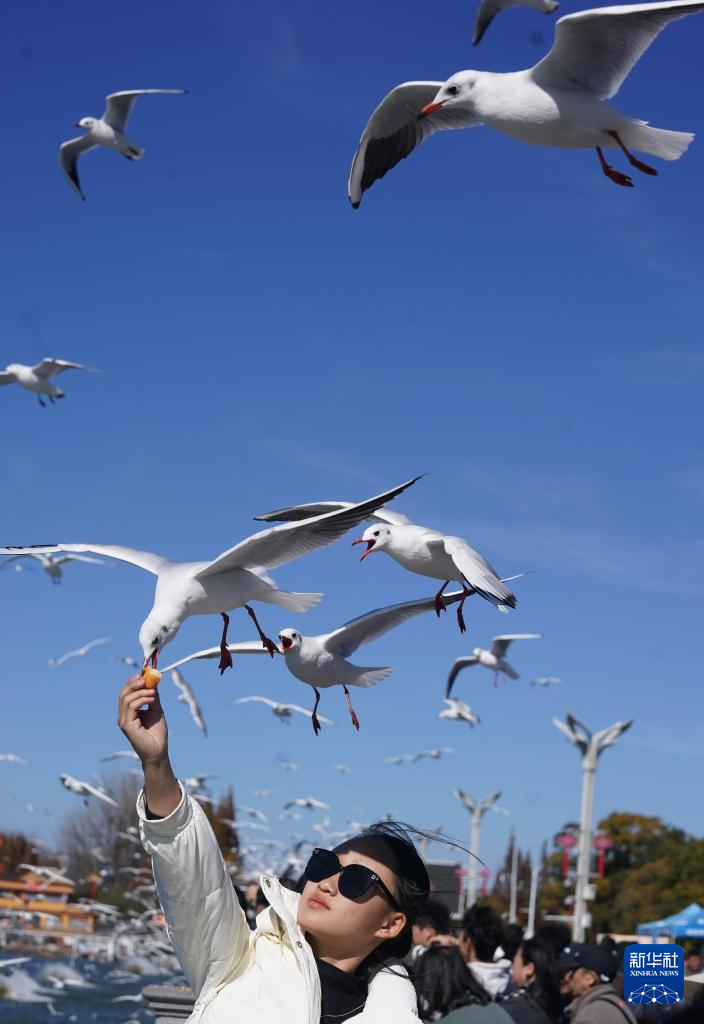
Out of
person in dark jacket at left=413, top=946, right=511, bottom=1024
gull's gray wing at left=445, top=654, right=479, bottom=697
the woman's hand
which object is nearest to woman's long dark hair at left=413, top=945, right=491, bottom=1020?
person in dark jacket at left=413, top=946, right=511, bottom=1024

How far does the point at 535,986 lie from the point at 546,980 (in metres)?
0.06

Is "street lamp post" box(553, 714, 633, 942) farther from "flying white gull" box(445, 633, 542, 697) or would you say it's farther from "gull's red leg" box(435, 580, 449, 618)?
"gull's red leg" box(435, 580, 449, 618)

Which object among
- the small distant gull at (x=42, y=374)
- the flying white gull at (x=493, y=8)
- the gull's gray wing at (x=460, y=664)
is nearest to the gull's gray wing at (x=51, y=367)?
the small distant gull at (x=42, y=374)

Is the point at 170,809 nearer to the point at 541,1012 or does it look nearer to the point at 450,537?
the point at 450,537

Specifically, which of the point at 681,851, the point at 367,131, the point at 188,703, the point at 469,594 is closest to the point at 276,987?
the point at 469,594

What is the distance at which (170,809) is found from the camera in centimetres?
251

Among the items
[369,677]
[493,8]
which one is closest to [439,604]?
[369,677]

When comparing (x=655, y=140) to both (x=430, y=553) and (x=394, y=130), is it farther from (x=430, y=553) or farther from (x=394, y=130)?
(x=430, y=553)

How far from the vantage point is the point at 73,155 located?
12.8m

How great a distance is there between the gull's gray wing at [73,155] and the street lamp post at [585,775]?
44.0ft

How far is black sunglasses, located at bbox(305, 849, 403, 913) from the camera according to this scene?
9.16 feet

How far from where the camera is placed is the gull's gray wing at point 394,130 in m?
3.86

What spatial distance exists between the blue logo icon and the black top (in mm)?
1833

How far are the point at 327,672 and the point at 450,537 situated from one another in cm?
58
